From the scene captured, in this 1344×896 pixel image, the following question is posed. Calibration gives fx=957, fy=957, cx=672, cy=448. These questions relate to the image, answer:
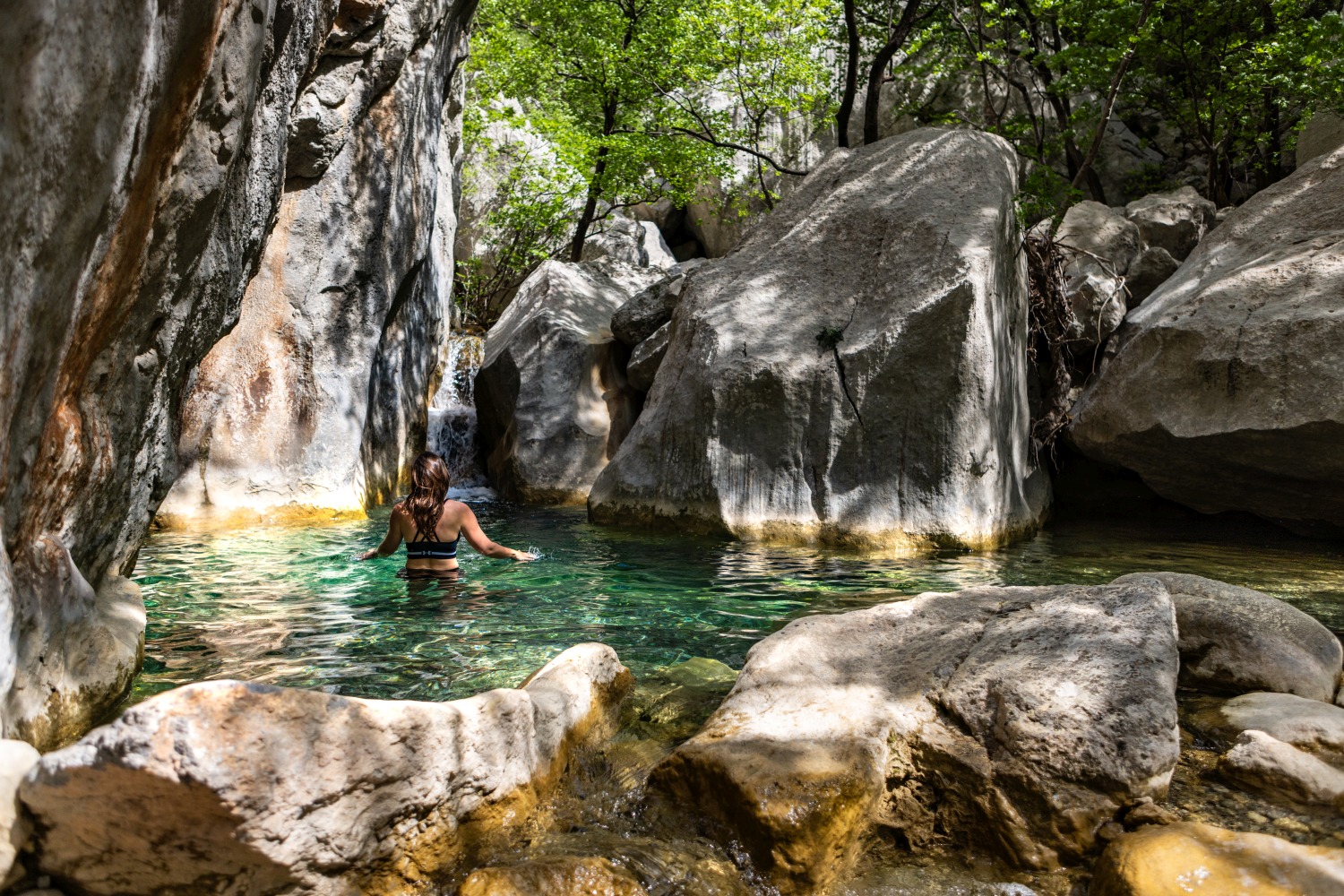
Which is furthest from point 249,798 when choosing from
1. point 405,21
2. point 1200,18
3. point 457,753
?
point 1200,18

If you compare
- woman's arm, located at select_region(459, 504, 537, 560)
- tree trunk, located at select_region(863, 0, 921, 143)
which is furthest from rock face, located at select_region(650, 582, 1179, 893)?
tree trunk, located at select_region(863, 0, 921, 143)

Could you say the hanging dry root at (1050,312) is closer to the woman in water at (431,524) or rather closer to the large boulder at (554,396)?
the large boulder at (554,396)

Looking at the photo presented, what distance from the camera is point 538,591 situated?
6.59m

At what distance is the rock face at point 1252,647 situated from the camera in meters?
4.14

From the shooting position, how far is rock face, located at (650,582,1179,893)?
2.85 m

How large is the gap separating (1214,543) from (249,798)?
30.2 ft

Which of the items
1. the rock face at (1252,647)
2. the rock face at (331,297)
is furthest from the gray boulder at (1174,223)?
the rock face at (1252,647)

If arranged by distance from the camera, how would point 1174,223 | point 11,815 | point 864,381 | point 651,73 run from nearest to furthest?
point 11,815
point 864,381
point 1174,223
point 651,73

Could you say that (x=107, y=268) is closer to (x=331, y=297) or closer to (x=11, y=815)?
(x=11, y=815)

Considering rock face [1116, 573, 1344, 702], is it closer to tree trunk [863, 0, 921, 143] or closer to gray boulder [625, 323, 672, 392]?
gray boulder [625, 323, 672, 392]

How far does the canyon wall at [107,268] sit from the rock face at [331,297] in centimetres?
449

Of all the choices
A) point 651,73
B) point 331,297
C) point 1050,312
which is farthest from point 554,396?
point 651,73

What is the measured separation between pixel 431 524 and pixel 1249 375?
6.68 metres

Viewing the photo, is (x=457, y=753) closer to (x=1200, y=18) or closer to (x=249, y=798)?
(x=249, y=798)
